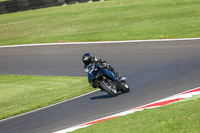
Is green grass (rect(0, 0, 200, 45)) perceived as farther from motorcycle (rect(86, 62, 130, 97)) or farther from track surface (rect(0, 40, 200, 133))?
motorcycle (rect(86, 62, 130, 97))

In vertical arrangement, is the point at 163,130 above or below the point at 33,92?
above

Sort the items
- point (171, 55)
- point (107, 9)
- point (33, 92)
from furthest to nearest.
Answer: point (107, 9) → point (171, 55) → point (33, 92)

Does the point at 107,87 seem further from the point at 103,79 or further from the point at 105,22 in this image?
the point at 105,22

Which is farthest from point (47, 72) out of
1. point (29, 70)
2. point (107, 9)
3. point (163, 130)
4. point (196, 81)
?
point (107, 9)

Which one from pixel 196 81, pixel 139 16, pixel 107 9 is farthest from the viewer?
pixel 107 9

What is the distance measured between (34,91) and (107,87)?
5015 mm

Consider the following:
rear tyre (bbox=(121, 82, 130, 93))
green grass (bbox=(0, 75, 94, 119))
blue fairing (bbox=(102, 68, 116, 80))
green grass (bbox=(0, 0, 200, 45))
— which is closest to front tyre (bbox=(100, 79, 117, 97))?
blue fairing (bbox=(102, 68, 116, 80))

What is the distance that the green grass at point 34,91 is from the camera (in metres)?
13.4

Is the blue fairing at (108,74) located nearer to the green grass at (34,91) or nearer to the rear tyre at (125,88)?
the rear tyre at (125,88)

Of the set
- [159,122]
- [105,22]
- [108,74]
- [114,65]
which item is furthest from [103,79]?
[105,22]

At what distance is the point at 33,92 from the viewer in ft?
51.1

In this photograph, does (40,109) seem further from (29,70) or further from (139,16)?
(139,16)

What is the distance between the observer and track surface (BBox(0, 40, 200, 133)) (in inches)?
425

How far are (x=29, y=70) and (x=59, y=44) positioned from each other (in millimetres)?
5818
